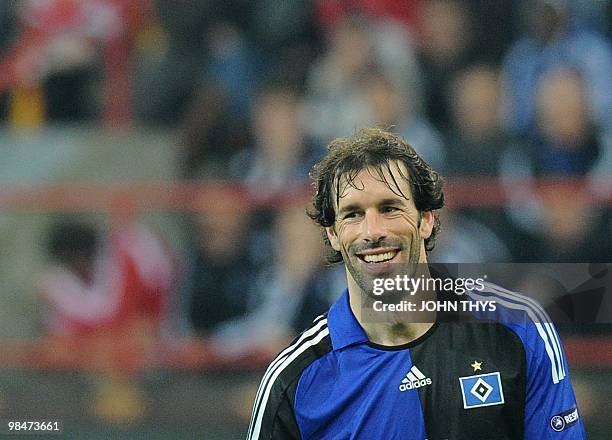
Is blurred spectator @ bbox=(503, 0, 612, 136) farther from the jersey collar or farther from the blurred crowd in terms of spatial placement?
the jersey collar

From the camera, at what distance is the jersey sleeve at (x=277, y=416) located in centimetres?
311

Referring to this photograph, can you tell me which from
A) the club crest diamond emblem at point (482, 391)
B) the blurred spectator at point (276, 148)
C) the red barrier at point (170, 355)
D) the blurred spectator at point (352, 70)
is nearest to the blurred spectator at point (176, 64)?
the blurred spectator at point (276, 148)

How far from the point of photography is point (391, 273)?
3.07 meters

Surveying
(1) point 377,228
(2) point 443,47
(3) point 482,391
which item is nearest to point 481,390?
(3) point 482,391

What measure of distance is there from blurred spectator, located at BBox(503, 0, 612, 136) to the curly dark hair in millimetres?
3053

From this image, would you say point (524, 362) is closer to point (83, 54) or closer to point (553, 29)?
point (553, 29)

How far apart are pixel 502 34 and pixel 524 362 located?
3891 millimetres

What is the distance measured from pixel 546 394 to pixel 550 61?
12.4 feet

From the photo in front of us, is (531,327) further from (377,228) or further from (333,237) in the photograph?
(333,237)

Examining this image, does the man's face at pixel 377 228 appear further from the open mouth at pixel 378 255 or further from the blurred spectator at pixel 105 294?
the blurred spectator at pixel 105 294

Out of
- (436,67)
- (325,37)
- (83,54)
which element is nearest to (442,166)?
(436,67)

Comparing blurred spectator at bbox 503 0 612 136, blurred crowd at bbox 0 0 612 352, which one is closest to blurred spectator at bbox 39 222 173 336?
blurred crowd at bbox 0 0 612 352

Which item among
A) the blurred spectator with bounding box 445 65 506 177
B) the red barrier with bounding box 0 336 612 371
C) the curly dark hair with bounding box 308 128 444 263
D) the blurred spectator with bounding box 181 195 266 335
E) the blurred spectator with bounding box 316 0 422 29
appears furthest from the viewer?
the blurred spectator with bounding box 316 0 422 29

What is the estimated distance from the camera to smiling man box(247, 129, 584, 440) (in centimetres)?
300
